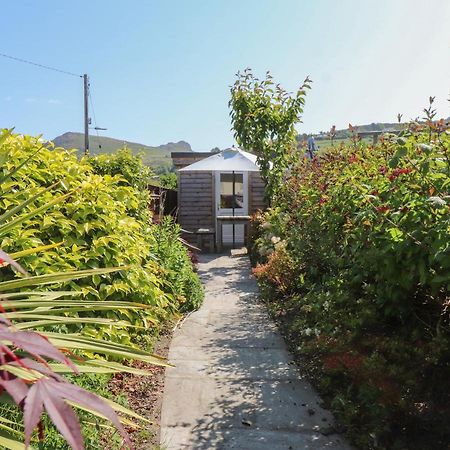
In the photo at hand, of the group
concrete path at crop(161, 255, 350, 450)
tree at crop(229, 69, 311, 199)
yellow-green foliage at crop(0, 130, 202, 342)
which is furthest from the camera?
tree at crop(229, 69, 311, 199)

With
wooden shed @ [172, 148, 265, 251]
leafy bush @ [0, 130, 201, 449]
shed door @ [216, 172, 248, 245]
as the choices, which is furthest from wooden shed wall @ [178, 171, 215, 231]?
leafy bush @ [0, 130, 201, 449]

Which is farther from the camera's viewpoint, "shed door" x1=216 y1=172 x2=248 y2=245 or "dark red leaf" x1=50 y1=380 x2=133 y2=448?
"shed door" x1=216 y1=172 x2=248 y2=245

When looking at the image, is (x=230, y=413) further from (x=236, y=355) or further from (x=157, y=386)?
(x=236, y=355)

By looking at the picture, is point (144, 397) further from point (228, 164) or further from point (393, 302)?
point (228, 164)

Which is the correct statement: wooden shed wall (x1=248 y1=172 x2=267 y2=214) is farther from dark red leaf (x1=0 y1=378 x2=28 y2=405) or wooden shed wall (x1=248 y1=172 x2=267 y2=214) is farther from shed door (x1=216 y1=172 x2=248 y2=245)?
dark red leaf (x1=0 y1=378 x2=28 y2=405)

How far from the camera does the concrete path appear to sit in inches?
116

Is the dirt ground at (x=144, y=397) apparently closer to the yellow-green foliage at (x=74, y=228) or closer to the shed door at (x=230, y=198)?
the yellow-green foliage at (x=74, y=228)

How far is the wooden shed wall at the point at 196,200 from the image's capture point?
1432 cm

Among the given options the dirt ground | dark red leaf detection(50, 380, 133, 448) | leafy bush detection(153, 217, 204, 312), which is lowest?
the dirt ground

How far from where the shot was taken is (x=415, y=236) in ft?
8.52

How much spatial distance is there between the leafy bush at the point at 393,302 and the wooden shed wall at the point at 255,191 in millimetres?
9744

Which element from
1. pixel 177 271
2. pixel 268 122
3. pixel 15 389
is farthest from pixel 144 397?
pixel 268 122

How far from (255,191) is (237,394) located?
11.2m

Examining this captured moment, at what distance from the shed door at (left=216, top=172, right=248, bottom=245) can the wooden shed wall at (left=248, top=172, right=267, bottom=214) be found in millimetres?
129
